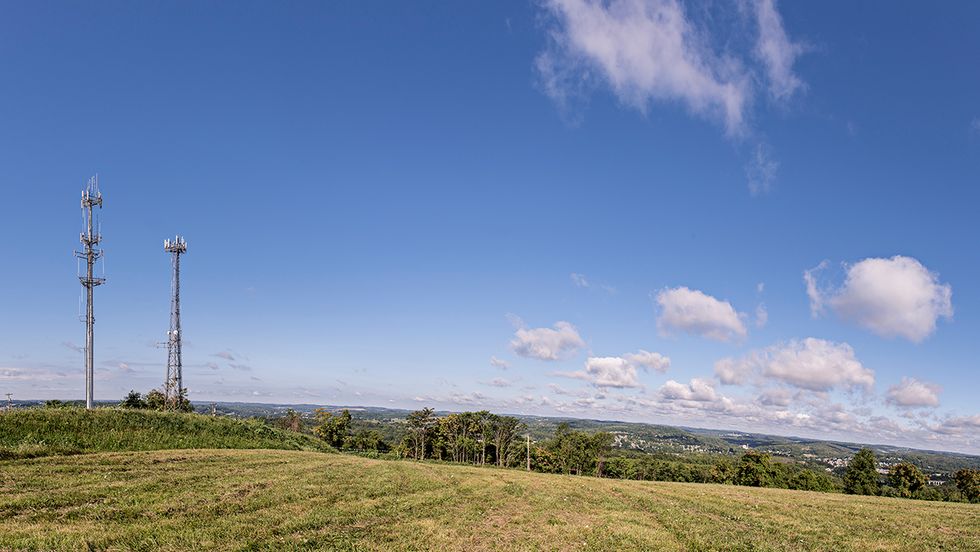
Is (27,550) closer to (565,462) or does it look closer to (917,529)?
(917,529)

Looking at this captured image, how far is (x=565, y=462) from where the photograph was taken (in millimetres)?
129250

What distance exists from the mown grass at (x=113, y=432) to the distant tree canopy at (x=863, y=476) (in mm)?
103210

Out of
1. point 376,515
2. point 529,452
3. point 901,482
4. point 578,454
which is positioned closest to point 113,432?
point 376,515

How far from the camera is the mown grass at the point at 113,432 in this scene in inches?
1500

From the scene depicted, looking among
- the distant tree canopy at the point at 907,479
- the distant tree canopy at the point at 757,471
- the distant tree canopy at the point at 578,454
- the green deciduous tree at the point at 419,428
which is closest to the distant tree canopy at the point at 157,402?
the green deciduous tree at the point at 419,428

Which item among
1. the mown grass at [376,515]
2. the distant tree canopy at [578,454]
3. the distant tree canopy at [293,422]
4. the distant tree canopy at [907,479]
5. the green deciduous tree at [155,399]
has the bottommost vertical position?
the distant tree canopy at [578,454]

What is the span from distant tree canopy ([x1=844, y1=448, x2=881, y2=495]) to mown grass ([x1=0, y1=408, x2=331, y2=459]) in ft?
339

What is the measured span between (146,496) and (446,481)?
58.7ft

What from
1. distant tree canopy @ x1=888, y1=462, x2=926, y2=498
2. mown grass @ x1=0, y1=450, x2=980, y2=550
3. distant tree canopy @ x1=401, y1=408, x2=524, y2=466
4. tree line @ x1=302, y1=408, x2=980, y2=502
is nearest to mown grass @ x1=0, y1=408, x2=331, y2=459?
mown grass @ x1=0, y1=450, x2=980, y2=550

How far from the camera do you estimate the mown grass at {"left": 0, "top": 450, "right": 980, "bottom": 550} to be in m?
15.6

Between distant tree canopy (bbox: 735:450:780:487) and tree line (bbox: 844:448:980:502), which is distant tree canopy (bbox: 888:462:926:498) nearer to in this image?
tree line (bbox: 844:448:980:502)

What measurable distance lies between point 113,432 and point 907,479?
129111mm

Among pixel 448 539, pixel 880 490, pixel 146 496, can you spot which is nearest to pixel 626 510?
pixel 448 539

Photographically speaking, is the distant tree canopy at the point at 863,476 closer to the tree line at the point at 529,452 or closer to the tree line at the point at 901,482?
the tree line at the point at 901,482
